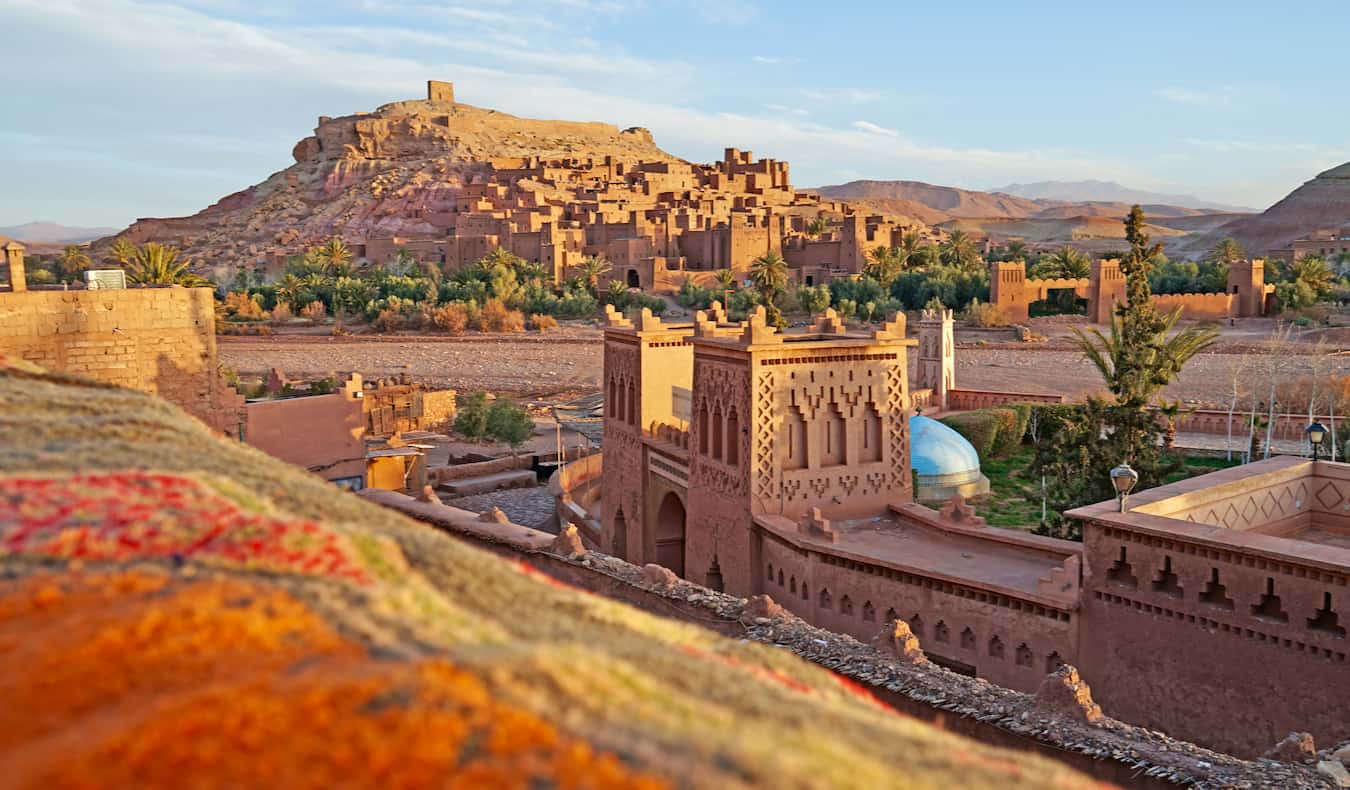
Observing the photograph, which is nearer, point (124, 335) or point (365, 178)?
point (124, 335)

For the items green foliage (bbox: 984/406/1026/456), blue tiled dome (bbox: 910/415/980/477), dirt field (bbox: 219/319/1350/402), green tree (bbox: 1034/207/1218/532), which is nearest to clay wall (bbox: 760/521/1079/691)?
green tree (bbox: 1034/207/1218/532)

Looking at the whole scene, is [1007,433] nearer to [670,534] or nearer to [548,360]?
[670,534]

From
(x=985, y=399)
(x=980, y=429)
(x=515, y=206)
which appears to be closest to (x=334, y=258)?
(x=515, y=206)

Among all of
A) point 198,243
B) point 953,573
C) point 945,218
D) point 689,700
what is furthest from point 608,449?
point 945,218

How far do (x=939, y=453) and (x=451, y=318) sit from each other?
32449 millimetres

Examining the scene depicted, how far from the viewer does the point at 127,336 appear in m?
12.2

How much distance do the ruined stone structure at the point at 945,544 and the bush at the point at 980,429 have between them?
700 cm

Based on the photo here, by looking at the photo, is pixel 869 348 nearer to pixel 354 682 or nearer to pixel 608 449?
pixel 608 449

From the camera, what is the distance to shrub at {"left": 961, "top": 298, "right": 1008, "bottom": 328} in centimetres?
4069

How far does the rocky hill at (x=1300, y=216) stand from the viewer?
270ft

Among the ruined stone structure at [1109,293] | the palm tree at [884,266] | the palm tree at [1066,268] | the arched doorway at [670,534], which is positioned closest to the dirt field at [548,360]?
the ruined stone structure at [1109,293]

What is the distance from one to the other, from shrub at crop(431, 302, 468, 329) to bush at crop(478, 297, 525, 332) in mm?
737

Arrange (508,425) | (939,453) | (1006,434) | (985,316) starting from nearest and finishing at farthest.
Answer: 1. (939,453)
2. (1006,434)
3. (508,425)
4. (985,316)

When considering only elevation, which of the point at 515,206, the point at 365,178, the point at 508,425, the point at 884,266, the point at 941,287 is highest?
the point at 365,178
